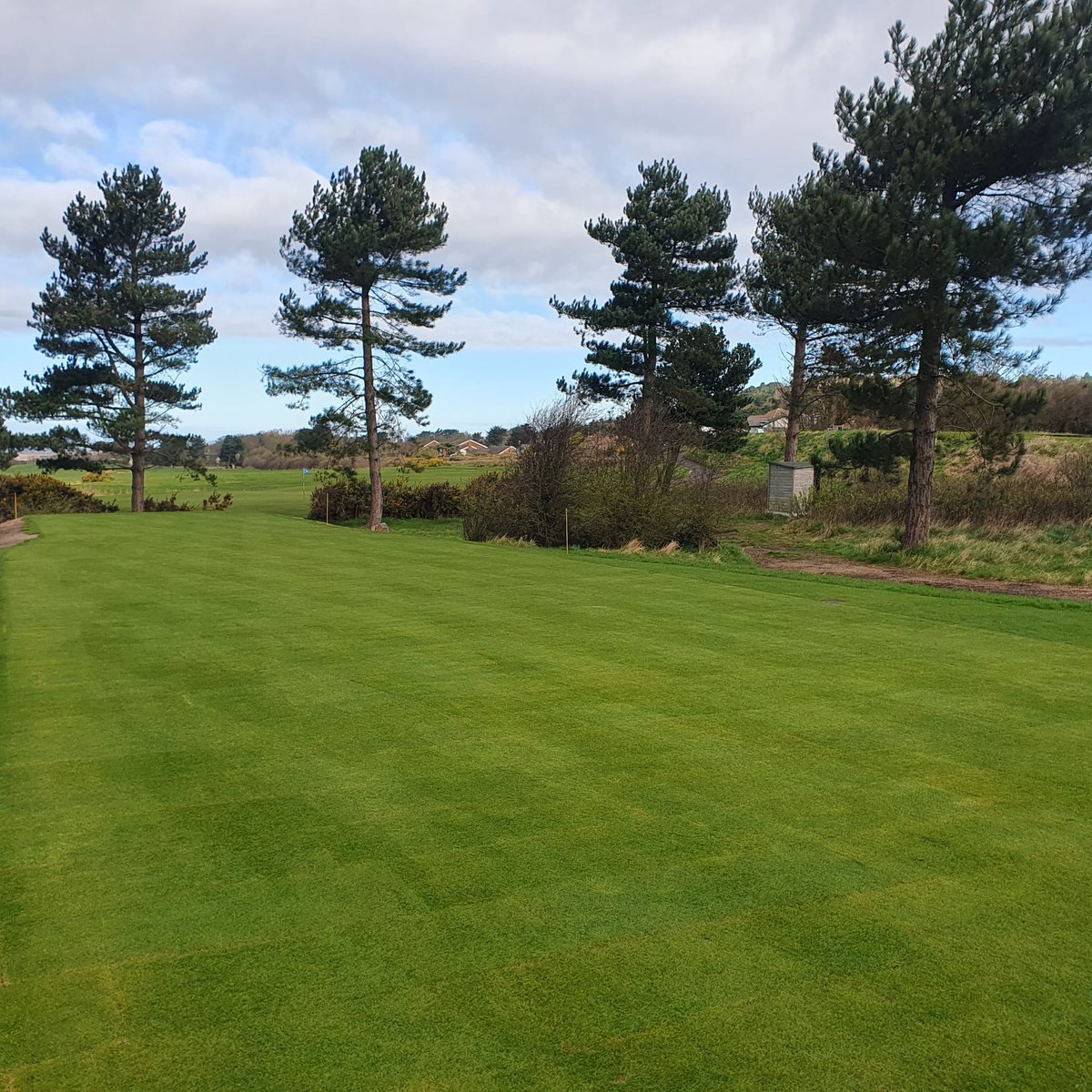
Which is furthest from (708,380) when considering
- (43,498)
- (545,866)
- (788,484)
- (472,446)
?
(472,446)

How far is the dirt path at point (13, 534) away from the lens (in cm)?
2399

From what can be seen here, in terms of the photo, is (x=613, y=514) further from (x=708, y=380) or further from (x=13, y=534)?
(x=13, y=534)

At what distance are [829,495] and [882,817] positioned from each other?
26729 millimetres

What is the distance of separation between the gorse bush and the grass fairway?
30738 millimetres

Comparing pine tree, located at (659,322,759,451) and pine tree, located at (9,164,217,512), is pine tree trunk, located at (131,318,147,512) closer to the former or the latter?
pine tree, located at (9,164,217,512)

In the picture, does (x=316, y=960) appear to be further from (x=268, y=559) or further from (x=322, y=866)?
(x=268, y=559)

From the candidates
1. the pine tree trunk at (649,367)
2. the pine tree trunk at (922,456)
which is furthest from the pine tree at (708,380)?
the pine tree trunk at (922,456)

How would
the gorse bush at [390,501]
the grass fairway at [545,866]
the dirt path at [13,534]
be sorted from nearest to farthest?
the grass fairway at [545,866], the dirt path at [13,534], the gorse bush at [390,501]

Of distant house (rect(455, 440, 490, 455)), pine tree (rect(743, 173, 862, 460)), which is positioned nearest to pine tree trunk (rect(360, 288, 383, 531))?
pine tree (rect(743, 173, 862, 460))

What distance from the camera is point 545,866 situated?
13.8 feet

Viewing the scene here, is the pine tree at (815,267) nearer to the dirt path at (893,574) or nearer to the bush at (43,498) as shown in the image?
the dirt path at (893,574)

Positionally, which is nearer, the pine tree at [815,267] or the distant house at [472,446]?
the pine tree at [815,267]

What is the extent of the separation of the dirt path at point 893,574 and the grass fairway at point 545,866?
677 cm

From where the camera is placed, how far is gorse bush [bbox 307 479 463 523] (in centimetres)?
3978
